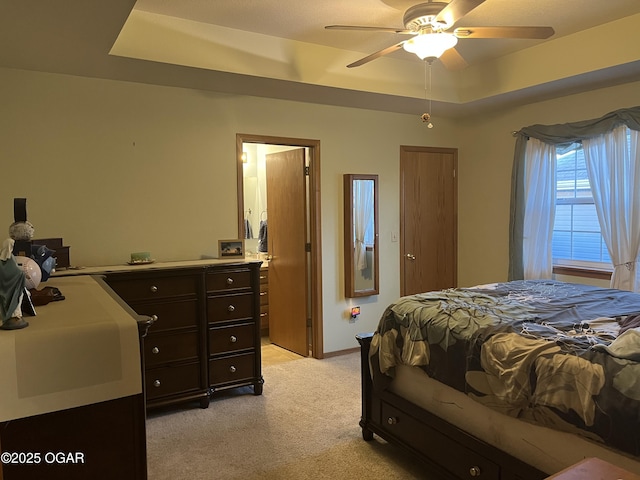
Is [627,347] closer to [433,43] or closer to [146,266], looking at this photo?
[433,43]

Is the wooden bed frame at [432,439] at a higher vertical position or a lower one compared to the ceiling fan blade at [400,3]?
lower

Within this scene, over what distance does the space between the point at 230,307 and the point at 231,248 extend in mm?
518

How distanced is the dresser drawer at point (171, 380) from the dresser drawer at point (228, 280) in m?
0.59

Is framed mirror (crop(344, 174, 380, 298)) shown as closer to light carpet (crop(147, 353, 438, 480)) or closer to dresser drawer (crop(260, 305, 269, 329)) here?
light carpet (crop(147, 353, 438, 480))

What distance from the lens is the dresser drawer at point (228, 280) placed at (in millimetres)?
3480

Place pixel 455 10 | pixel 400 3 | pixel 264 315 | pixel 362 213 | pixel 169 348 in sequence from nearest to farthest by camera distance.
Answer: pixel 455 10, pixel 400 3, pixel 169 348, pixel 362 213, pixel 264 315

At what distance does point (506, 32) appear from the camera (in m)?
2.53

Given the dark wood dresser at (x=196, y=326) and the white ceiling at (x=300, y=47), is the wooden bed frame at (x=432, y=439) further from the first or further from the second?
the white ceiling at (x=300, y=47)

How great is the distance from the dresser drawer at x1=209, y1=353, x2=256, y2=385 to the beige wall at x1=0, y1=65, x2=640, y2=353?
0.89 m

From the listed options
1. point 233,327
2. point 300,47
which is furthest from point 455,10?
point 233,327

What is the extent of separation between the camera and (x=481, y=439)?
Answer: 2.12 metres

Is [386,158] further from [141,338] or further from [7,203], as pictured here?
[141,338]

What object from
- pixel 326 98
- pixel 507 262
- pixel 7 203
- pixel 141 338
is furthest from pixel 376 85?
pixel 141 338

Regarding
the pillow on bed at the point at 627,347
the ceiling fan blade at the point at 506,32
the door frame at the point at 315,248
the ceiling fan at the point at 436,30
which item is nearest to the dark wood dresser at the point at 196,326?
the door frame at the point at 315,248
